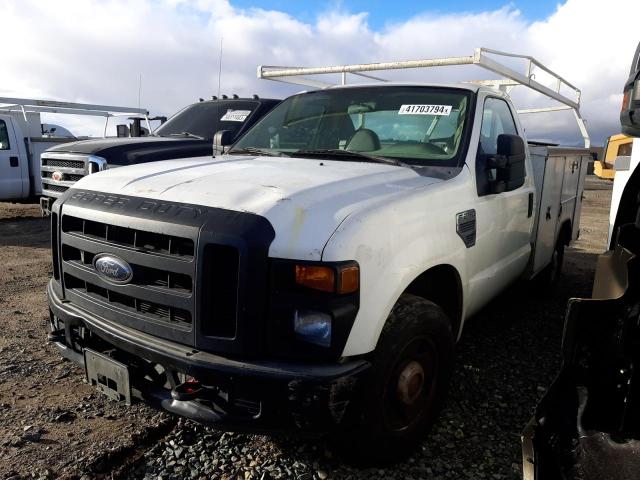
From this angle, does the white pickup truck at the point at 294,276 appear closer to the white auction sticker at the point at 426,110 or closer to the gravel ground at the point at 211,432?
the white auction sticker at the point at 426,110

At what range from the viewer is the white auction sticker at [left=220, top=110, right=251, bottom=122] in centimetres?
702

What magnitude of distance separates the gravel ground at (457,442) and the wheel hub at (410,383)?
1.26 ft

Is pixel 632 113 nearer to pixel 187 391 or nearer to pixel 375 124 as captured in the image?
pixel 375 124

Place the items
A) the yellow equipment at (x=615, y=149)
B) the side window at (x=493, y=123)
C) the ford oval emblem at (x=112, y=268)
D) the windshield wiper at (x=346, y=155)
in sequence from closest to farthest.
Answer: the ford oval emblem at (x=112, y=268)
the windshield wiper at (x=346, y=155)
the side window at (x=493, y=123)
the yellow equipment at (x=615, y=149)

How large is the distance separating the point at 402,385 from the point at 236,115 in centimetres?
547

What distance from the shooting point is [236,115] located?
7.11 meters

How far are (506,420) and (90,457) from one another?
7.64 ft

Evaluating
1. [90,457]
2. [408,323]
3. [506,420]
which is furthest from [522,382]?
[90,457]

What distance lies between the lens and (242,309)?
204 centimetres

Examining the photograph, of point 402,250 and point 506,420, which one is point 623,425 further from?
point 506,420

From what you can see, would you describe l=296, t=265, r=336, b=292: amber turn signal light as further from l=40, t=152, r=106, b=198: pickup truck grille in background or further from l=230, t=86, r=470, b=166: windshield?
l=40, t=152, r=106, b=198: pickup truck grille in background

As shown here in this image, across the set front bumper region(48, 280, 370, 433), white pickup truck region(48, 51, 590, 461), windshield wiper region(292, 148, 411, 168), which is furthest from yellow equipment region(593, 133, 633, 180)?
front bumper region(48, 280, 370, 433)

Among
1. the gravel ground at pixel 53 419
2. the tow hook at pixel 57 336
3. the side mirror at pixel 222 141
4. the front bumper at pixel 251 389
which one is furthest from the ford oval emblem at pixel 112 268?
the side mirror at pixel 222 141

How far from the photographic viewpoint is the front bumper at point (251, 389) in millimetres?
2006
